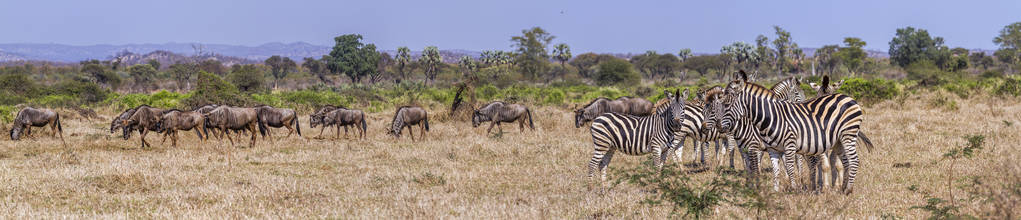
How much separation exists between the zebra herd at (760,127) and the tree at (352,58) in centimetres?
6657

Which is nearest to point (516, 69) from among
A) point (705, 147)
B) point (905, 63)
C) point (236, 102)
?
point (905, 63)

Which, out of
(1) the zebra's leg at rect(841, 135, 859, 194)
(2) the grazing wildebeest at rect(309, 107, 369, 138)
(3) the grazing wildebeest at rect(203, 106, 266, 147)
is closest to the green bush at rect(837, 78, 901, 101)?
(2) the grazing wildebeest at rect(309, 107, 369, 138)

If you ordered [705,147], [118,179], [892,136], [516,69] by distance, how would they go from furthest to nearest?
[516,69] → [892,136] → [705,147] → [118,179]

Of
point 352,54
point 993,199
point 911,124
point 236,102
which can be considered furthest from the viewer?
point 352,54

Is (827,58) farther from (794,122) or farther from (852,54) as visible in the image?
(794,122)

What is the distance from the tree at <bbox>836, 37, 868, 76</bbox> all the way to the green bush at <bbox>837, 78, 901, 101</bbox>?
5438 centimetres

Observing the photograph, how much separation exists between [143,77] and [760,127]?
82.3 metres

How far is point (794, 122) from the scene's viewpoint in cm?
750

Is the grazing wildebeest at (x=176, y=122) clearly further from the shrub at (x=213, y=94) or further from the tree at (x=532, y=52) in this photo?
the tree at (x=532, y=52)

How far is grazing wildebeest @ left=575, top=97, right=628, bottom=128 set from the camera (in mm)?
17969

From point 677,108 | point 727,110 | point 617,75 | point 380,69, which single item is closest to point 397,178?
point 677,108

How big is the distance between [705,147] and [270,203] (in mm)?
6827

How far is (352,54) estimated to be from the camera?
73000mm

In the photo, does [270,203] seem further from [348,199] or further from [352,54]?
[352,54]
